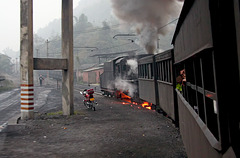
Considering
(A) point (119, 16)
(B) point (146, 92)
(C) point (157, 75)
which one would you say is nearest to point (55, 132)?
(C) point (157, 75)

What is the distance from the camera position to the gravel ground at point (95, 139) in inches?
227

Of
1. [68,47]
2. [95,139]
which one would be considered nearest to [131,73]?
[68,47]

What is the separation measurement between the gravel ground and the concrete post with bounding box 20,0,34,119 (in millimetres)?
797

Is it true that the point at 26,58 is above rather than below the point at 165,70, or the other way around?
above

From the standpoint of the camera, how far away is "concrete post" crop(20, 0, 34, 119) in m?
9.94

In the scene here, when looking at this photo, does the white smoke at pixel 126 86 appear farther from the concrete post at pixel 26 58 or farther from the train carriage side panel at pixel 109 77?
the concrete post at pixel 26 58

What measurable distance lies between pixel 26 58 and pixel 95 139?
5021 mm

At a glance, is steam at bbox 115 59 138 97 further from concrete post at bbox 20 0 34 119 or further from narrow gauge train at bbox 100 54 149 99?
concrete post at bbox 20 0 34 119

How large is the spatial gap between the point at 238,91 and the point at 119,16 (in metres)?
18.2

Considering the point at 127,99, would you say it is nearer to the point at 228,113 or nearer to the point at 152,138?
the point at 152,138

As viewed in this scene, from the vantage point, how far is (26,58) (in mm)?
9961

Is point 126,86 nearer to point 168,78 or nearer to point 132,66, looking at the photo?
point 132,66

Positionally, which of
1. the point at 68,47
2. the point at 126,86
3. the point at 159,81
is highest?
the point at 68,47

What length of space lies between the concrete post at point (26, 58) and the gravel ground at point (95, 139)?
0.80 meters
